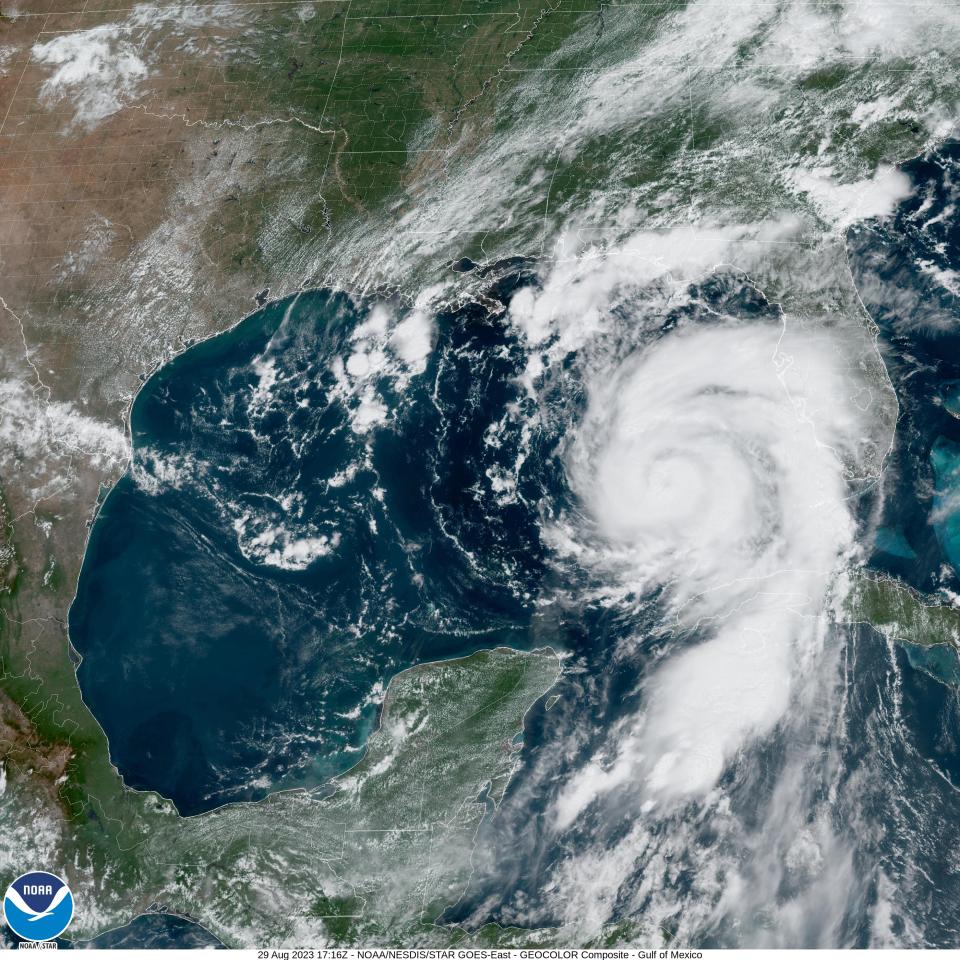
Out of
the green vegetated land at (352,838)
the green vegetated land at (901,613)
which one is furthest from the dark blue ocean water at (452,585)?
the green vegetated land at (352,838)

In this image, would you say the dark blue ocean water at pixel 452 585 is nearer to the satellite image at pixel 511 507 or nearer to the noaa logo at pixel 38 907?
the satellite image at pixel 511 507

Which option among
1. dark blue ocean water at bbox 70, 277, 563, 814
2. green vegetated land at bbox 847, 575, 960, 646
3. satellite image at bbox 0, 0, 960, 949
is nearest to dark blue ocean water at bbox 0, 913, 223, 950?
satellite image at bbox 0, 0, 960, 949

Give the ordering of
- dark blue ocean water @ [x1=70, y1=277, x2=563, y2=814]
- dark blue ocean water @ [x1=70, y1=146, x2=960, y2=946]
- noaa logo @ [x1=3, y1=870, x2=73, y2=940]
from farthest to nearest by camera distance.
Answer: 1. dark blue ocean water @ [x1=70, y1=277, x2=563, y2=814]
2. noaa logo @ [x1=3, y1=870, x2=73, y2=940]
3. dark blue ocean water @ [x1=70, y1=146, x2=960, y2=946]

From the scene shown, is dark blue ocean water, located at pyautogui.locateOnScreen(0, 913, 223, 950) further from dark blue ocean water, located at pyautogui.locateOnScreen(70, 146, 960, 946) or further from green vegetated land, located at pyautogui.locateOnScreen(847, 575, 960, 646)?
green vegetated land, located at pyautogui.locateOnScreen(847, 575, 960, 646)

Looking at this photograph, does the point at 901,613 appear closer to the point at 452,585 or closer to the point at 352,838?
the point at 452,585

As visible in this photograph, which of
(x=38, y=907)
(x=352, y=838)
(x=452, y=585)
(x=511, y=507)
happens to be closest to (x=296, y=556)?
(x=452, y=585)
